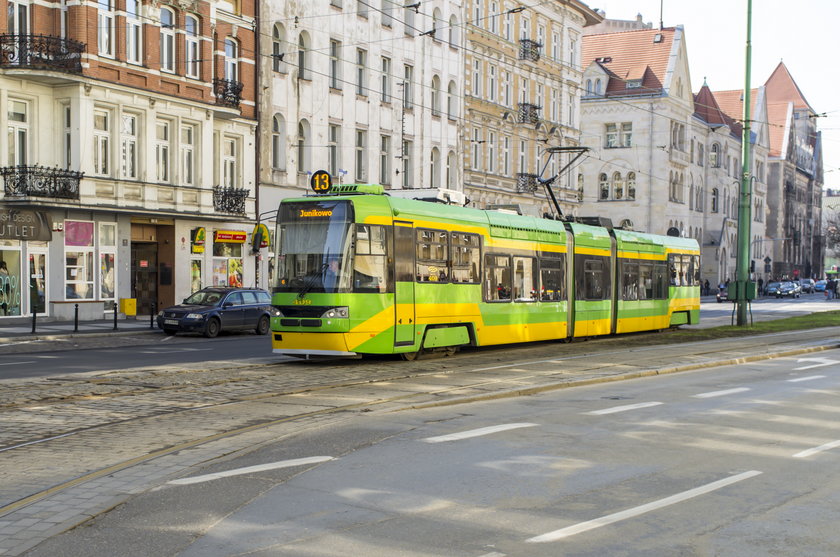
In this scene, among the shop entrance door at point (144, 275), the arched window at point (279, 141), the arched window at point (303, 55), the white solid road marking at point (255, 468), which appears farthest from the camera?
the arched window at point (303, 55)

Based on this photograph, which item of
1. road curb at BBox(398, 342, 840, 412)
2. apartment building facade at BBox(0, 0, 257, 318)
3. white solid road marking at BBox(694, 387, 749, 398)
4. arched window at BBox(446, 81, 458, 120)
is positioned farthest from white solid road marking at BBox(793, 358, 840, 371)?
arched window at BBox(446, 81, 458, 120)

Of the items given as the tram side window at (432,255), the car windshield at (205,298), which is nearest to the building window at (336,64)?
the car windshield at (205,298)

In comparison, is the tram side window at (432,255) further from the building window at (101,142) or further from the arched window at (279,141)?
the arched window at (279,141)

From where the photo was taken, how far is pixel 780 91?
14500cm

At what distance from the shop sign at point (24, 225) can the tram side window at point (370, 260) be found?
17.3 meters

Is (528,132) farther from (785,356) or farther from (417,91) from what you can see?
(785,356)

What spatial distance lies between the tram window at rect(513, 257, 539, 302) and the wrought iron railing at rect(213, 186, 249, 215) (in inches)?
729

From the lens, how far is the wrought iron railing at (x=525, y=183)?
195 feet

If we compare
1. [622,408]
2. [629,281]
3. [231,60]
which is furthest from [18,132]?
[622,408]

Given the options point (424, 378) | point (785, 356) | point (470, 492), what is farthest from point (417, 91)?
point (470, 492)

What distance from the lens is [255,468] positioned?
28.6 ft

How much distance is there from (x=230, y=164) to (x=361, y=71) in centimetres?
Answer: 872

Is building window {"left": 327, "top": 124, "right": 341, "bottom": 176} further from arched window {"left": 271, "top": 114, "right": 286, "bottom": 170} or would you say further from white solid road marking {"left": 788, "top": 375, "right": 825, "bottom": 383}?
white solid road marking {"left": 788, "top": 375, "right": 825, "bottom": 383}

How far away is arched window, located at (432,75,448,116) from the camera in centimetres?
5200
